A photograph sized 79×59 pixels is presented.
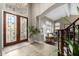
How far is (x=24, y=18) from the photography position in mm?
2174

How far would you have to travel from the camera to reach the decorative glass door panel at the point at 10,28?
6.89 ft

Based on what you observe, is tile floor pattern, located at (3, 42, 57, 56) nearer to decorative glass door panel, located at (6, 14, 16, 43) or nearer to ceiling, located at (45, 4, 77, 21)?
decorative glass door panel, located at (6, 14, 16, 43)

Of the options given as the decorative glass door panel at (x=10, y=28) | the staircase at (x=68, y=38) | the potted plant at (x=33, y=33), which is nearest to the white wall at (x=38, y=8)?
the potted plant at (x=33, y=33)

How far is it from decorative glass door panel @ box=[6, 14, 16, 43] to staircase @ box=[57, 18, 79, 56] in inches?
33.3

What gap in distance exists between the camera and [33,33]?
2.16 metres

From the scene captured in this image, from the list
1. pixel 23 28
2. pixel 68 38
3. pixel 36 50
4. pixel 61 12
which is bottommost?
pixel 36 50

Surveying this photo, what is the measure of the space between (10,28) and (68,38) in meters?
1.09

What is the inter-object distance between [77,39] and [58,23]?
455mm

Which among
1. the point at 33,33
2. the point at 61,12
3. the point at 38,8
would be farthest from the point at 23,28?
the point at 61,12

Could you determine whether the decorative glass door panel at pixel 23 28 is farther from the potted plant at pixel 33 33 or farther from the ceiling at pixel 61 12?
the ceiling at pixel 61 12

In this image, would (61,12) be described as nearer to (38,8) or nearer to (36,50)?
(38,8)

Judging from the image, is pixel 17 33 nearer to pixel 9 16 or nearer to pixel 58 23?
pixel 9 16

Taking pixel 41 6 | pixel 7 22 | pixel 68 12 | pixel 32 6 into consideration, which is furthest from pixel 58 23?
pixel 7 22

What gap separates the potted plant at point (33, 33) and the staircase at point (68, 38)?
41 centimetres
